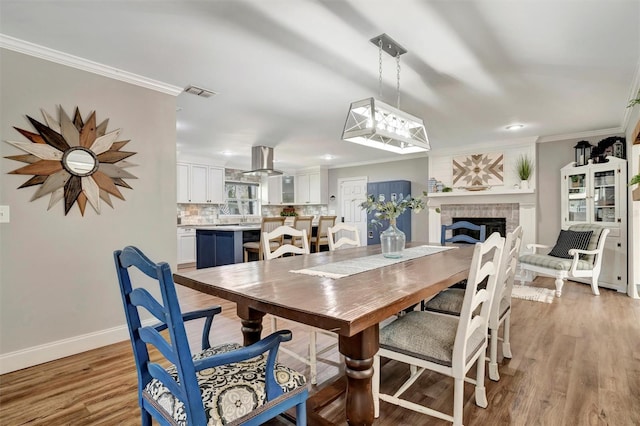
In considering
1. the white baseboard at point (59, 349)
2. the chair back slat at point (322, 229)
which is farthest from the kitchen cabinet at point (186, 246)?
the white baseboard at point (59, 349)

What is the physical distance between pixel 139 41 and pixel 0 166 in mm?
1307

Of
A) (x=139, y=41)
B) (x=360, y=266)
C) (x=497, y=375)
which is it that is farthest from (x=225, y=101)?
Result: (x=497, y=375)

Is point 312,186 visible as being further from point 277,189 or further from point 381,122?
point 381,122

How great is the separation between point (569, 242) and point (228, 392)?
5202 millimetres

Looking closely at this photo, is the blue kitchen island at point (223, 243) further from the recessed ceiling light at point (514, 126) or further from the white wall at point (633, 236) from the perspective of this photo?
the white wall at point (633, 236)

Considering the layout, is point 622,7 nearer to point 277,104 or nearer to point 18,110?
point 277,104

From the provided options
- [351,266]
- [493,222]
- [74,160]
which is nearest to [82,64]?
[74,160]

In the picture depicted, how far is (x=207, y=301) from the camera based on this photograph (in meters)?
4.08

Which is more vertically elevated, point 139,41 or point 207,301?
point 139,41

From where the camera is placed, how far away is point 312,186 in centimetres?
861

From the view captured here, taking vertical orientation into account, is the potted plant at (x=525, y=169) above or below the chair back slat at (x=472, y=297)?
above

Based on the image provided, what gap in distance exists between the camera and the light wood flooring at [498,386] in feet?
5.69

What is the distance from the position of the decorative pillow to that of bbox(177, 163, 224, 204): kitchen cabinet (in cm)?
650

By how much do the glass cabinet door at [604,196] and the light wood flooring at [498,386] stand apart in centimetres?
216
